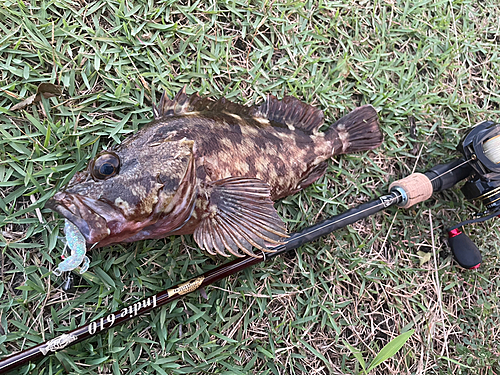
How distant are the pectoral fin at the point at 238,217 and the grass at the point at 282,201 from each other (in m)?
0.49

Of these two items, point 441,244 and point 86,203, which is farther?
point 441,244

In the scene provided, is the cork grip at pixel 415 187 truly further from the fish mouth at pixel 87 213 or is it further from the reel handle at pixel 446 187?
the fish mouth at pixel 87 213

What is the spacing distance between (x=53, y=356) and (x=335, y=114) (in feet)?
9.02

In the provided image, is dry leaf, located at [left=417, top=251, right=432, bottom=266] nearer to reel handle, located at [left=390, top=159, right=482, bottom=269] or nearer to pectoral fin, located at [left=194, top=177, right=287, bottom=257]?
reel handle, located at [left=390, top=159, right=482, bottom=269]

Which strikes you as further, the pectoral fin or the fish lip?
the pectoral fin

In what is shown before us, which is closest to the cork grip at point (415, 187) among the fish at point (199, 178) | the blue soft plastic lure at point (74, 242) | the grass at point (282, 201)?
the grass at point (282, 201)

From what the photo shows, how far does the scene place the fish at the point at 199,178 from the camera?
5.39 ft

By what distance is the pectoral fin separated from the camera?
1.90m

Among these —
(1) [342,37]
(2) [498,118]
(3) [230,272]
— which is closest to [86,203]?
(3) [230,272]

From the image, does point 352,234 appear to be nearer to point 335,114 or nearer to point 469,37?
point 335,114

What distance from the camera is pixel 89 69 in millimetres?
2320

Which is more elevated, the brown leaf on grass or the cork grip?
the cork grip

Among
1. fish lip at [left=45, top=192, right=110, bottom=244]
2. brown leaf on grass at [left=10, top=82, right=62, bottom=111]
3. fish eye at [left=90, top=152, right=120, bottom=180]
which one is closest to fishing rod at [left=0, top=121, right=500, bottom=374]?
fish lip at [left=45, top=192, right=110, bottom=244]

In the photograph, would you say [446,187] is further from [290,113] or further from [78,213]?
[78,213]
